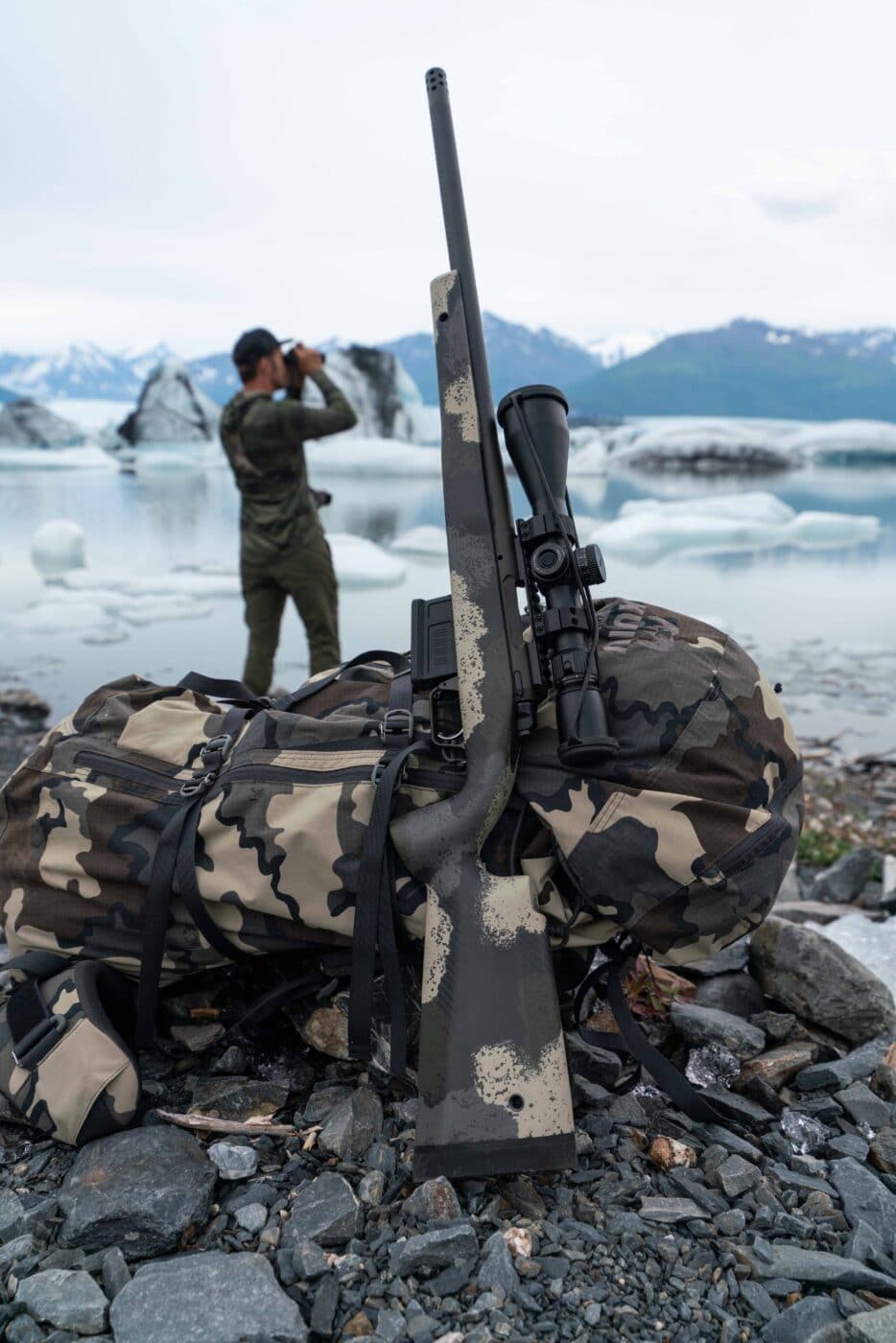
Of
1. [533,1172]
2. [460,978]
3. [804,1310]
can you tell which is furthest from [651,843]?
[804,1310]

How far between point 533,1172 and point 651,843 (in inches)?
31.5

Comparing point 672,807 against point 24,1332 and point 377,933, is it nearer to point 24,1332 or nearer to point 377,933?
point 377,933

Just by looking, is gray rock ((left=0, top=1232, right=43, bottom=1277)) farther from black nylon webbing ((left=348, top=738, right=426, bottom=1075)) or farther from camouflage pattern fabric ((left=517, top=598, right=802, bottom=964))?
camouflage pattern fabric ((left=517, top=598, right=802, bottom=964))

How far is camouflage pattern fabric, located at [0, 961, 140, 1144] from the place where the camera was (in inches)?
93.0

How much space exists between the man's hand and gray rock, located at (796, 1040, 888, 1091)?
4862 mm

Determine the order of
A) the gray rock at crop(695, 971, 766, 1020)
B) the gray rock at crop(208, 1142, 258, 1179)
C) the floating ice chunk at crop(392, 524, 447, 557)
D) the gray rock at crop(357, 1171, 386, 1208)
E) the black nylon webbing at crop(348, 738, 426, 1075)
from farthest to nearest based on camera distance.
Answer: the floating ice chunk at crop(392, 524, 447, 557) < the gray rock at crop(695, 971, 766, 1020) < the black nylon webbing at crop(348, 738, 426, 1075) < the gray rock at crop(208, 1142, 258, 1179) < the gray rock at crop(357, 1171, 386, 1208)

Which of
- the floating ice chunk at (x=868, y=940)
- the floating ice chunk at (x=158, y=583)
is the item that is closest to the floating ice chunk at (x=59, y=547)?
the floating ice chunk at (x=158, y=583)

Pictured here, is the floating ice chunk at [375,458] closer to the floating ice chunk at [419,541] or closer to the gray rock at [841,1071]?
the floating ice chunk at [419,541]

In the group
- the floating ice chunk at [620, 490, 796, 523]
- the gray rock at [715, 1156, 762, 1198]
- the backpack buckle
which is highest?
the backpack buckle

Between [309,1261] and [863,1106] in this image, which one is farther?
[863,1106]

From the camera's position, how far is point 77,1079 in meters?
2.38

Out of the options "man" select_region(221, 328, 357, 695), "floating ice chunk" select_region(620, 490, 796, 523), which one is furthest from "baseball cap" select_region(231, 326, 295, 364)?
"floating ice chunk" select_region(620, 490, 796, 523)

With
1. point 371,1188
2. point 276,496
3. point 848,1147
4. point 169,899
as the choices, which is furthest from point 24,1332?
point 276,496

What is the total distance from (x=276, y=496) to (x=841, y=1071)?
4657 mm
